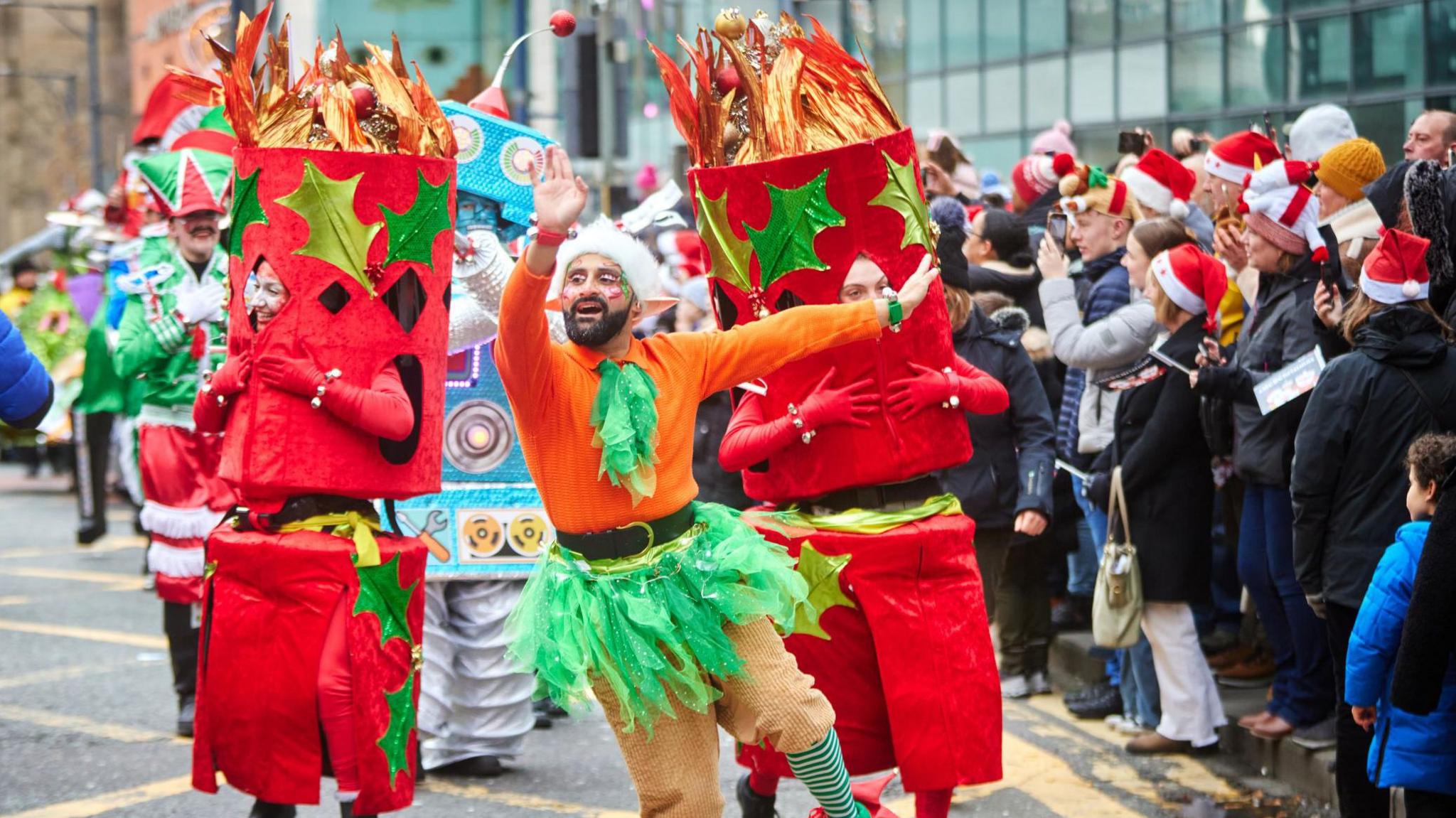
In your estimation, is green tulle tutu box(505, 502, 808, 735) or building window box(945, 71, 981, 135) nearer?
green tulle tutu box(505, 502, 808, 735)

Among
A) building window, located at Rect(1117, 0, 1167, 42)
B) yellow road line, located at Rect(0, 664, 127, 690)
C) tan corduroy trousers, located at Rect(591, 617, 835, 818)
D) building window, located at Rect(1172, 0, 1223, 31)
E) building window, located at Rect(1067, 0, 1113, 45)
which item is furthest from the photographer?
building window, located at Rect(1067, 0, 1113, 45)

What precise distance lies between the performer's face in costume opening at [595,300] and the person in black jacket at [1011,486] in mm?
2040

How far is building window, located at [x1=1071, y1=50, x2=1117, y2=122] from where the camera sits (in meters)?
19.1

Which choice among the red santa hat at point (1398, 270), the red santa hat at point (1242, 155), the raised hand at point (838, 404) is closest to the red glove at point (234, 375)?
the raised hand at point (838, 404)

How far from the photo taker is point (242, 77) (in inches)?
204

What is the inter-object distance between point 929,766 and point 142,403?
4407mm

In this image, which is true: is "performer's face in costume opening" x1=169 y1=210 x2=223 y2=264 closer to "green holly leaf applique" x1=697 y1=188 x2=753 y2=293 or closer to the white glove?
the white glove

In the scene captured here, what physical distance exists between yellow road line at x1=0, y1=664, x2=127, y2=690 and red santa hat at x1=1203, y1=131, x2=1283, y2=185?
5908 mm

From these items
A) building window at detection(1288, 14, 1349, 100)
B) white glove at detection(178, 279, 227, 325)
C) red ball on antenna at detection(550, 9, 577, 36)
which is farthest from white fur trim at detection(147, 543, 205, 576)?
building window at detection(1288, 14, 1349, 100)

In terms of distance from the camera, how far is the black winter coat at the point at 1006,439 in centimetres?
617

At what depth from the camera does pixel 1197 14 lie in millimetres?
17375

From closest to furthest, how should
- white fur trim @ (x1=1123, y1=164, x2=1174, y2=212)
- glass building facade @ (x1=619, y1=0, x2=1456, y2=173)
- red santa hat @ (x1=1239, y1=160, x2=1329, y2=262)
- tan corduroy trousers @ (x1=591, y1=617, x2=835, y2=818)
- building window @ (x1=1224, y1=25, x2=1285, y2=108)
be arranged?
tan corduroy trousers @ (x1=591, y1=617, x2=835, y2=818) → red santa hat @ (x1=1239, y1=160, x2=1329, y2=262) → white fur trim @ (x1=1123, y1=164, x2=1174, y2=212) → glass building facade @ (x1=619, y1=0, x2=1456, y2=173) → building window @ (x1=1224, y1=25, x2=1285, y2=108)

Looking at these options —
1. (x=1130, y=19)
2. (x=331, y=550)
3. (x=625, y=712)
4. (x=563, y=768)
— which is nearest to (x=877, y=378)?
(x=625, y=712)

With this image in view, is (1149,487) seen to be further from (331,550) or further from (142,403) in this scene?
(142,403)
